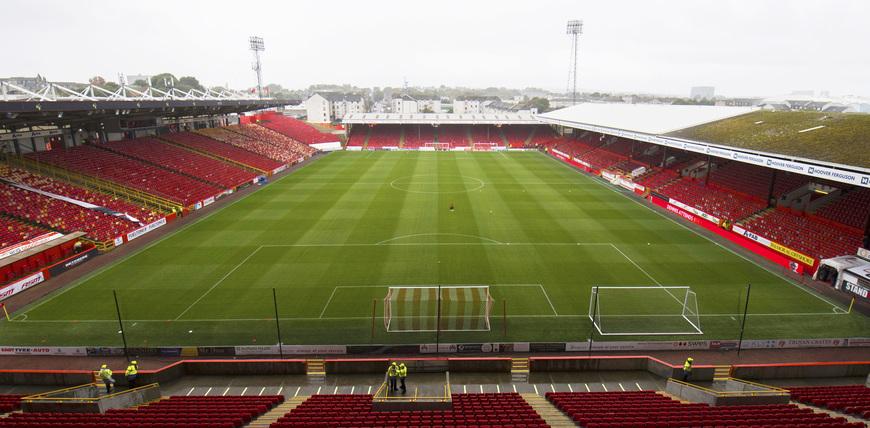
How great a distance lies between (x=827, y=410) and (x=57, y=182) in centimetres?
4740

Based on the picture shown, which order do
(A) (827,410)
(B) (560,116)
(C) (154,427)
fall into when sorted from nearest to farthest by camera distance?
(C) (154,427) → (A) (827,410) → (B) (560,116)

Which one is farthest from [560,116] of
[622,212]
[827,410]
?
[827,410]

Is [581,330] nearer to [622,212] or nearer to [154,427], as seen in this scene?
[154,427]

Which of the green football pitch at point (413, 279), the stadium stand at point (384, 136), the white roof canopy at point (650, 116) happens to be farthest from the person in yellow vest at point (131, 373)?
the stadium stand at point (384, 136)

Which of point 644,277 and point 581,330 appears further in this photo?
point 644,277

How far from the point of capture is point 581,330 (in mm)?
18953

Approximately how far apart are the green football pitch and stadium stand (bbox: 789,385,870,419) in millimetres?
4409

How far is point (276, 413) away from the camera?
1266cm

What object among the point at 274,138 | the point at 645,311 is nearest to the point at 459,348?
the point at 645,311

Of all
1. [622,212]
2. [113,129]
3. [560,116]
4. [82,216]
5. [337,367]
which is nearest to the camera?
[337,367]

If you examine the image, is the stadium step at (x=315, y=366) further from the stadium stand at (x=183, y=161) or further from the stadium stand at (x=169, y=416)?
the stadium stand at (x=183, y=161)

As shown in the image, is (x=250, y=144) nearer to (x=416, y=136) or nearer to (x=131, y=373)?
(x=416, y=136)

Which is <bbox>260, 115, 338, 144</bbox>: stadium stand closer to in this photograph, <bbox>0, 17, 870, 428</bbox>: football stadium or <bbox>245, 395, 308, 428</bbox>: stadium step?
<bbox>0, 17, 870, 428</bbox>: football stadium

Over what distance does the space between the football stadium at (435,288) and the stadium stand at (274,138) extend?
70.5 feet
